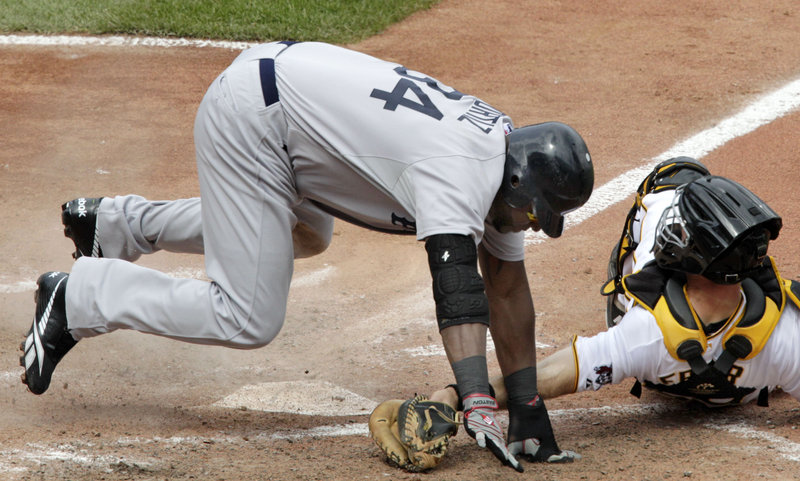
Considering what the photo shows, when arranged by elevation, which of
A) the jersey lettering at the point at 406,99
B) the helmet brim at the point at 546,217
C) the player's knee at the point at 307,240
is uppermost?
the jersey lettering at the point at 406,99

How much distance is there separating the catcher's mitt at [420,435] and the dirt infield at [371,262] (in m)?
0.07

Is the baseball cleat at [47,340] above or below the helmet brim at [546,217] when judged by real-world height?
below

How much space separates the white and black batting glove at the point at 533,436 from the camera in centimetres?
335

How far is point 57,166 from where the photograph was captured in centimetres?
672

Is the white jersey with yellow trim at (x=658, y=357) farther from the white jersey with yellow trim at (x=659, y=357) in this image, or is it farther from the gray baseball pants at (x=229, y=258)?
the gray baseball pants at (x=229, y=258)

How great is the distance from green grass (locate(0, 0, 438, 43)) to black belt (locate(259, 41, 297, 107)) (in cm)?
547

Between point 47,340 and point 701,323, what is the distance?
7.77 ft

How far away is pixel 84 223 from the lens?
416 cm

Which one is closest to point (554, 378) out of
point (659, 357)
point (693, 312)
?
point (659, 357)

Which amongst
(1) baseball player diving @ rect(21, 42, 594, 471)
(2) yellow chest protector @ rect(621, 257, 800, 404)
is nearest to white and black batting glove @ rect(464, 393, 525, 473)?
(1) baseball player diving @ rect(21, 42, 594, 471)

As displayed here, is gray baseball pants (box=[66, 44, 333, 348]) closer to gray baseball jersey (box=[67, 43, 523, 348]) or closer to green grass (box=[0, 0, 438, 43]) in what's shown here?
gray baseball jersey (box=[67, 43, 523, 348])

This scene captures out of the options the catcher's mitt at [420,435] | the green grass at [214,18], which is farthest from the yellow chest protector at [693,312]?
the green grass at [214,18]

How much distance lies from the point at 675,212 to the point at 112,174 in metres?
4.27

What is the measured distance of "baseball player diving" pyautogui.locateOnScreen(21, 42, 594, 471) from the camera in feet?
9.96
